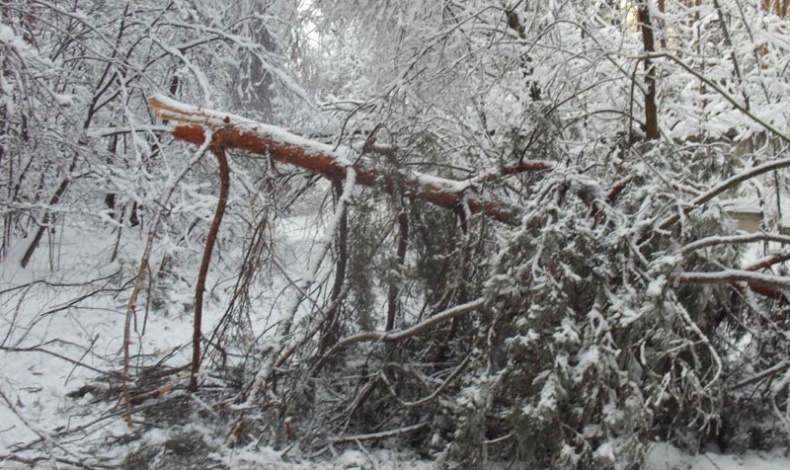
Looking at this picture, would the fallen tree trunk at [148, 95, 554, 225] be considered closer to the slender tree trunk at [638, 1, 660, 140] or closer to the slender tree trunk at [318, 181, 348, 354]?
the slender tree trunk at [318, 181, 348, 354]

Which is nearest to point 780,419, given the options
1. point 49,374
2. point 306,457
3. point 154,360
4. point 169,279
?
point 306,457

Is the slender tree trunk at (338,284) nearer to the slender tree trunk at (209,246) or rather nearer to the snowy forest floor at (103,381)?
the snowy forest floor at (103,381)

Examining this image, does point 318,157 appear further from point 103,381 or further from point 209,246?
point 103,381

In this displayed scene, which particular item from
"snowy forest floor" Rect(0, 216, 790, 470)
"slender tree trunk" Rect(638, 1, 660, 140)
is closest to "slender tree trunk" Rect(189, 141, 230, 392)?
"snowy forest floor" Rect(0, 216, 790, 470)

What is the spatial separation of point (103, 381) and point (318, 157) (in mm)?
2169

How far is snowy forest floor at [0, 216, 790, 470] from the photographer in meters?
3.33

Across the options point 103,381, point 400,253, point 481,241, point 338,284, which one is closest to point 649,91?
point 481,241

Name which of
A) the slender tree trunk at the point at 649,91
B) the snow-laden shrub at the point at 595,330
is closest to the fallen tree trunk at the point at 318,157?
the snow-laden shrub at the point at 595,330

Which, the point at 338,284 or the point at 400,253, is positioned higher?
the point at 400,253

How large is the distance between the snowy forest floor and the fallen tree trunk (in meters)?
0.70

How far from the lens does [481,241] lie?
3.82 m

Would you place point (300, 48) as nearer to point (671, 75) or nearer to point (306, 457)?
point (671, 75)

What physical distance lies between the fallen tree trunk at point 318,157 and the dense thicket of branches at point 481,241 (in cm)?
1

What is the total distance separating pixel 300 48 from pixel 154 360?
420cm
